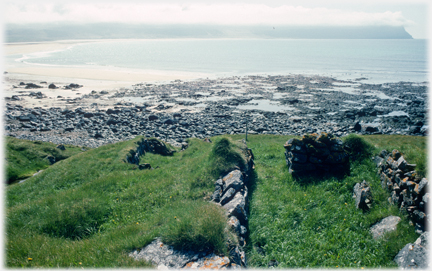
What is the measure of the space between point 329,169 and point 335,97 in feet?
164

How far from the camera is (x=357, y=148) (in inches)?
534

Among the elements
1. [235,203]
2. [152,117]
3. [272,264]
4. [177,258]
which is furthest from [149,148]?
[152,117]

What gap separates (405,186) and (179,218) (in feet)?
27.3

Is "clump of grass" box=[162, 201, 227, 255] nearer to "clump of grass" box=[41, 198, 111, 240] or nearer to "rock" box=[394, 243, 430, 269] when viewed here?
"clump of grass" box=[41, 198, 111, 240]

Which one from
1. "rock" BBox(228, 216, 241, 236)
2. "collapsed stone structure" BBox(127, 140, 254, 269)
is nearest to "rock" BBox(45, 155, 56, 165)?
"collapsed stone structure" BBox(127, 140, 254, 269)

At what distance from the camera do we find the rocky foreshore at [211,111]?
37.4 metres

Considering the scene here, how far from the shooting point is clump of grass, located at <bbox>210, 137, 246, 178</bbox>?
1316cm

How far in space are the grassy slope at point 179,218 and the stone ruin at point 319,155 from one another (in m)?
0.79

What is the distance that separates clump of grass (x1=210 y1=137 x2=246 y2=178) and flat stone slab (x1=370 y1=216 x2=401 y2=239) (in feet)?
21.4

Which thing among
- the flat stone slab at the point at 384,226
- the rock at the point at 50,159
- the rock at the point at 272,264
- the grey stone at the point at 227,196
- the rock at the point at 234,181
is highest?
the rock at the point at 234,181

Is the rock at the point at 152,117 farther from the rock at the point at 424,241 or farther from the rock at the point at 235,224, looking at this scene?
the rock at the point at 424,241

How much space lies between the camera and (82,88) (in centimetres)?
6581

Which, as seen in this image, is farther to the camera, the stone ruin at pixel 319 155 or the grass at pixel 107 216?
the stone ruin at pixel 319 155

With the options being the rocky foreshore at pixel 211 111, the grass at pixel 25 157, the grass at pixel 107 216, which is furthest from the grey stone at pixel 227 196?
the rocky foreshore at pixel 211 111
